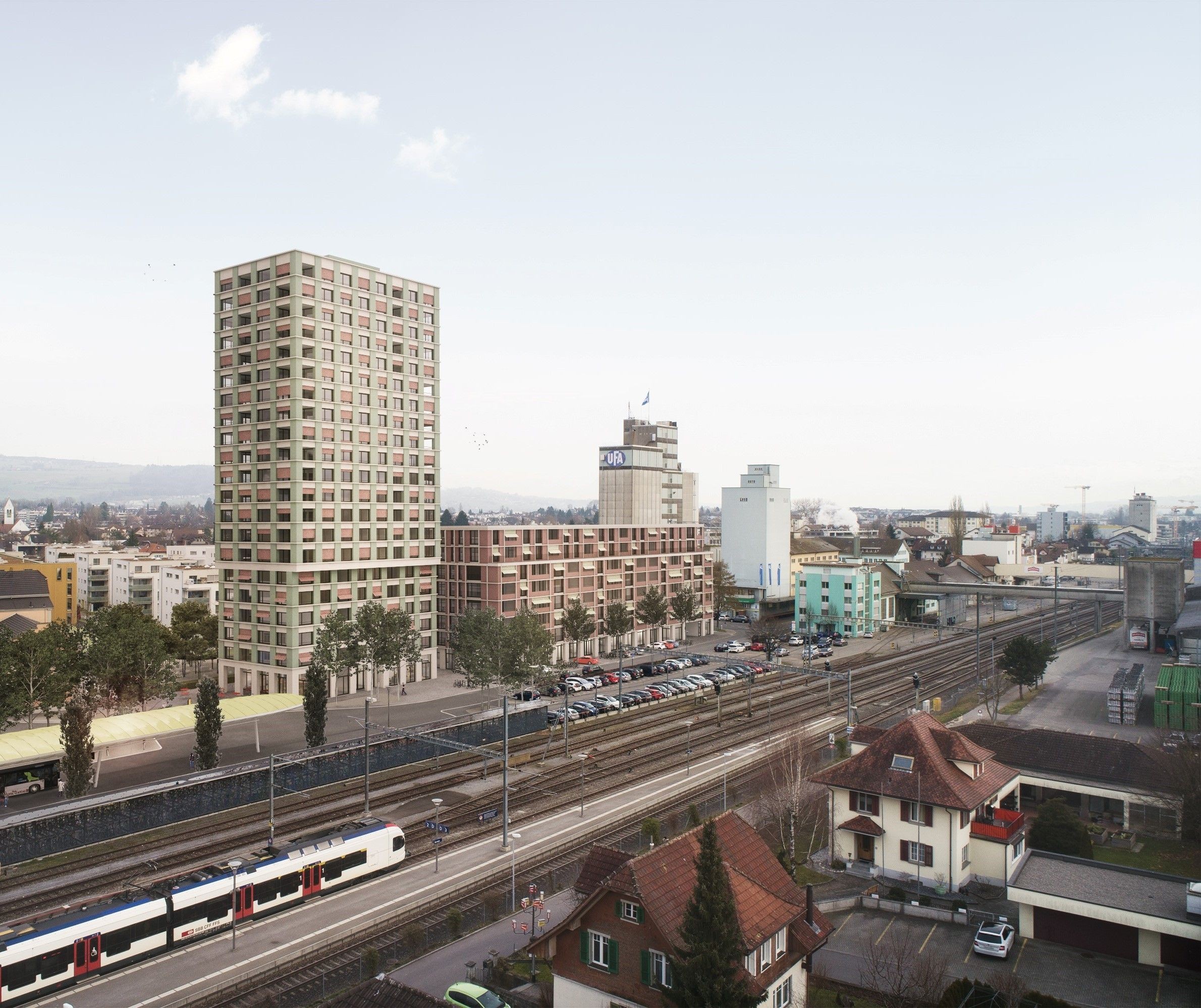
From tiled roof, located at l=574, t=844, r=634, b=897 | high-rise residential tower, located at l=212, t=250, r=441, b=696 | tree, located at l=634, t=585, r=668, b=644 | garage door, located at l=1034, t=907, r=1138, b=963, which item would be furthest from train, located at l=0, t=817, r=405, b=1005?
tree, located at l=634, t=585, r=668, b=644

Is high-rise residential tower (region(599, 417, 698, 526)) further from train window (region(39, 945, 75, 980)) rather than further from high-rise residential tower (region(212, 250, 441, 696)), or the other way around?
train window (region(39, 945, 75, 980))

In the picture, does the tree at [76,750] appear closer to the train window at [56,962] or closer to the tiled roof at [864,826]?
the train window at [56,962]

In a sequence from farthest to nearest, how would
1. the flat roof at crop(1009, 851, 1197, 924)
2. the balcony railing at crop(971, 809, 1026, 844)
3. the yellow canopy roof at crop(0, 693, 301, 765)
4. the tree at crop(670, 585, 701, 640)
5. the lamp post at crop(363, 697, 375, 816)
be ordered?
the tree at crop(670, 585, 701, 640), the yellow canopy roof at crop(0, 693, 301, 765), the lamp post at crop(363, 697, 375, 816), the balcony railing at crop(971, 809, 1026, 844), the flat roof at crop(1009, 851, 1197, 924)

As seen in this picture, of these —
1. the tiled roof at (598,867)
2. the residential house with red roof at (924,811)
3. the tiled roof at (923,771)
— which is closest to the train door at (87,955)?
the tiled roof at (598,867)

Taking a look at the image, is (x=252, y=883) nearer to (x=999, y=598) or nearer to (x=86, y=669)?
(x=86, y=669)

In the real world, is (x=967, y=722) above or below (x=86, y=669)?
below

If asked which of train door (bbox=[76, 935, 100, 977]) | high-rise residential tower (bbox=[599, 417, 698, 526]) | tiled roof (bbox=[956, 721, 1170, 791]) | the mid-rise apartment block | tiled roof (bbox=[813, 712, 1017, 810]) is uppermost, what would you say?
high-rise residential tower (bbox=[599, 417, 698, 526])

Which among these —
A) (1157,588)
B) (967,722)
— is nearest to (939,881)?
(967,722)
